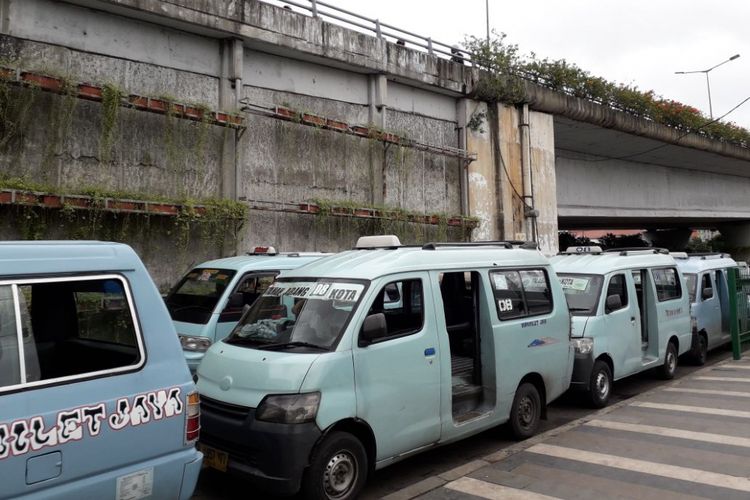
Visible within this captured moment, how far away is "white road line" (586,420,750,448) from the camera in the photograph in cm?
574

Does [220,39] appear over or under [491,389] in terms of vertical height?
over

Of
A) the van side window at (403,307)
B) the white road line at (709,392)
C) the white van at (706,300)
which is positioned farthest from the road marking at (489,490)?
the white van at (706,300)

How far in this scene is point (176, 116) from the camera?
9711 millimetres

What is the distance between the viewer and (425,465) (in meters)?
5.36

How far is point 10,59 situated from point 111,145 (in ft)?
5.92

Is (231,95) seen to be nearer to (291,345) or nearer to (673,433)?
(291,345)

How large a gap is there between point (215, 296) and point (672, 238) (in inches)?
1591

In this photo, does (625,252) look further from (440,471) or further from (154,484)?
(154,484)

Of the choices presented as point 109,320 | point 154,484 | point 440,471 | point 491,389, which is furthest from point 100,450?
point 491,389

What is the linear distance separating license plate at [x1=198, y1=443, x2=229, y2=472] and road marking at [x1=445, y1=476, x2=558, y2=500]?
190cm

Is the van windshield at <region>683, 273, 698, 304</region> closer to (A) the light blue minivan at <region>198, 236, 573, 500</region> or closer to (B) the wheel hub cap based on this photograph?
(A) the light blue minivan at <region>198, 236, 573, 500</region>

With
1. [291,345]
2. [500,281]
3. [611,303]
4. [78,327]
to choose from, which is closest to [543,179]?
[611,303]

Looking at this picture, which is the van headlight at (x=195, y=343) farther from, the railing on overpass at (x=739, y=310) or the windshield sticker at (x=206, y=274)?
the railing on overpass at (x=739, y=310)

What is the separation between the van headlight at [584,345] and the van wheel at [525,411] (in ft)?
4.35
